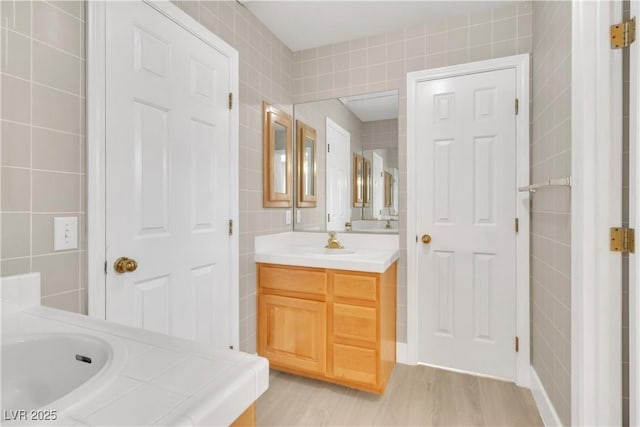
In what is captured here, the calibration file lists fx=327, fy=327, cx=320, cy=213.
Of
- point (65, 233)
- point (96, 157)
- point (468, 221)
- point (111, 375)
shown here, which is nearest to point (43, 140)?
point (96, 157)

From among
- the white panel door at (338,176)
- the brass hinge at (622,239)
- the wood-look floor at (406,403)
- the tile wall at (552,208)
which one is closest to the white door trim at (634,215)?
the brass hinge at (622,239)

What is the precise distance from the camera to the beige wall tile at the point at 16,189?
98 centimetres

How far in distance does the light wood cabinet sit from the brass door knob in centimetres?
98

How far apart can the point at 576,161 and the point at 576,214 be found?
209 millimetres

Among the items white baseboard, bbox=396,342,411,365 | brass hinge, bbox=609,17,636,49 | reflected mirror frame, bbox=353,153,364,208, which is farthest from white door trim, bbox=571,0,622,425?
reflected mirror frame, bbox=353,153,364,208

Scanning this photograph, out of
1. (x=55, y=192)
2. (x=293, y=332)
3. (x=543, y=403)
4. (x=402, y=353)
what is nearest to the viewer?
(x=55, y=192)

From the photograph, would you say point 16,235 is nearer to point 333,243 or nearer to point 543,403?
point 333,243

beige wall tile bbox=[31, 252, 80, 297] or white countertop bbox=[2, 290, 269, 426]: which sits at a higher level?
beige wall tile bbox=[31, 252, 80, 297]

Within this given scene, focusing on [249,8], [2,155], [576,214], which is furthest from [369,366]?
[249,8]

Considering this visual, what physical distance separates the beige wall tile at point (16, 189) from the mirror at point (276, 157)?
4.63ft

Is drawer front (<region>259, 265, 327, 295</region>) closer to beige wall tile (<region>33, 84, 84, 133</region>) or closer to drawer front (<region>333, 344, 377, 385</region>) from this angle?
drawer front (<region>333, 344, 377, 385</region>)

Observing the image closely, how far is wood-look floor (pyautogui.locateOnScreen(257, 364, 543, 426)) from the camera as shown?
1.76 meters

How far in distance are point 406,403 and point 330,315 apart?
660 mm

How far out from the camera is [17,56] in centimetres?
101
